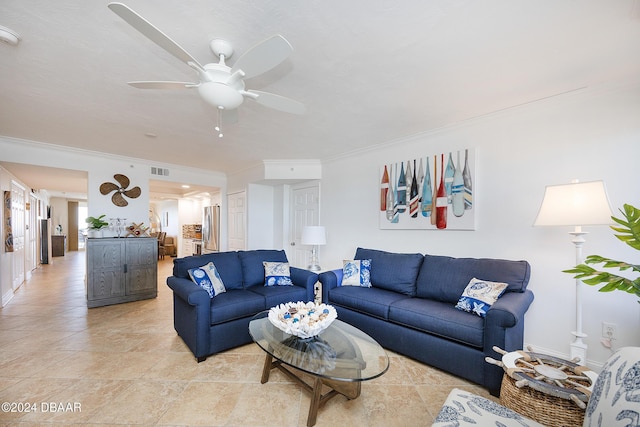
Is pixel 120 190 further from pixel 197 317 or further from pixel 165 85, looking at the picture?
pixel 165 85

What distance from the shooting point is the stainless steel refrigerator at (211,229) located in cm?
653

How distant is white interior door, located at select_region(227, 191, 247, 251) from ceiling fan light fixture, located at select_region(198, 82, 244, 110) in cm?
399

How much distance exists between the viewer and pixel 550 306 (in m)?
2.48

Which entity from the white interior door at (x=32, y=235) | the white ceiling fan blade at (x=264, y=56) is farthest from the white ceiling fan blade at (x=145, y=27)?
the white interior door at (x=32, y=235)

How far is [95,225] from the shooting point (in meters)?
4.20

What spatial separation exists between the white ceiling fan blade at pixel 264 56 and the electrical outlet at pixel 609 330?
10.5 feet

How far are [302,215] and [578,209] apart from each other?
4048 millimetres

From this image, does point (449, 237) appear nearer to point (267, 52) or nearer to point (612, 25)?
point (612, 25)

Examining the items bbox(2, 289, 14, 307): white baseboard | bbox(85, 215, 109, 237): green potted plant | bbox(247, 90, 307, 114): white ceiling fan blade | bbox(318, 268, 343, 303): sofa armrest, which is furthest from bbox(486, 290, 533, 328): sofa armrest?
bbox(2, 289, 14, 307): white baseboard

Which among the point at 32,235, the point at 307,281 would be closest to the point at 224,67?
the point at 307,281

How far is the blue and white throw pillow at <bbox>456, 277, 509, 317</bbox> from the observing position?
2.26m

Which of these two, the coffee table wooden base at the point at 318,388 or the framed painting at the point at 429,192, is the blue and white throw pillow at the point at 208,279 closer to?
the coffee table wooden base at the point at 318,388

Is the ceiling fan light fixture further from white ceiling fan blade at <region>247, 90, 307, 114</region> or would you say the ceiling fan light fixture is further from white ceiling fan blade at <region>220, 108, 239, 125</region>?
white ceiling fan blade at <region>220, 108, 239, 125</region>

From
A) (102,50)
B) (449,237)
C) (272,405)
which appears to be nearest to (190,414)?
(272,405)
